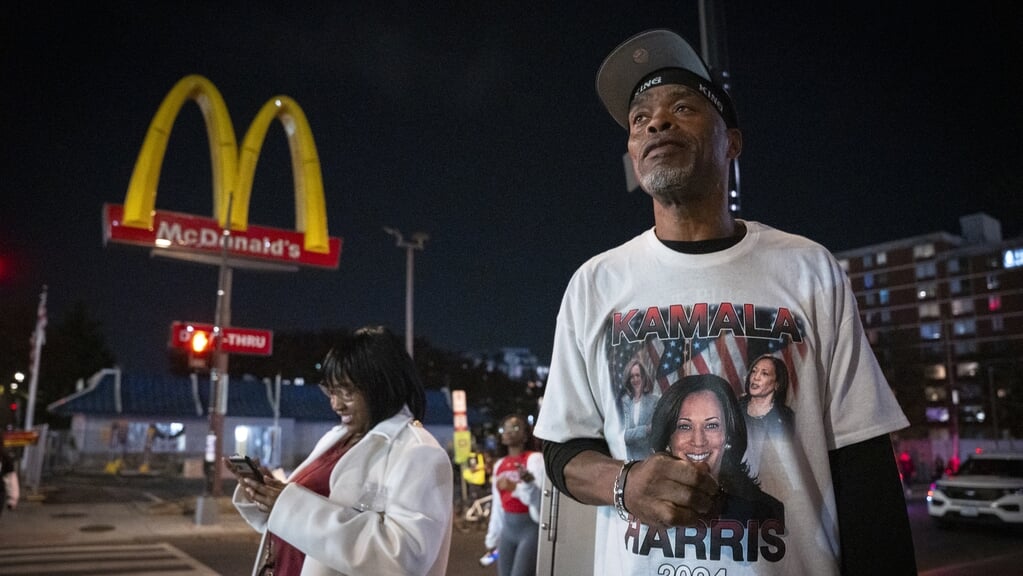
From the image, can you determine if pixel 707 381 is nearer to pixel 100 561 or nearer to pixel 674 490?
pixel 674 490

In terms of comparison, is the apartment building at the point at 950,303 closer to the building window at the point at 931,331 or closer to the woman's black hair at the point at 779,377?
the building window at the point at 931,331

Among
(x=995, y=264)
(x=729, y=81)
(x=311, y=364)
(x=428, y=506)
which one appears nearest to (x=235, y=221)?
(x=729, y=81)

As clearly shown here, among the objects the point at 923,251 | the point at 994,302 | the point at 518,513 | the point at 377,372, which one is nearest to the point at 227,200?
the point at 518,513

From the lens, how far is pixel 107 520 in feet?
56.2

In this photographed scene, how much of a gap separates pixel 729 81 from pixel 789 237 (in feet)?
14.3

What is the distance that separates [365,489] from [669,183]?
5.44 feet

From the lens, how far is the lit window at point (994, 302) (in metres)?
78.5

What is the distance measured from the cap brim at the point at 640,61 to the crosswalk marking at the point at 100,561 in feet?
34.2

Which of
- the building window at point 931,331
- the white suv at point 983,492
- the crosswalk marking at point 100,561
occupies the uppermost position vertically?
the building window at point 931,331

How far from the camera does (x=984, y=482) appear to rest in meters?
15.2

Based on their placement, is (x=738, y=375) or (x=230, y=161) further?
(x=230, y=161)

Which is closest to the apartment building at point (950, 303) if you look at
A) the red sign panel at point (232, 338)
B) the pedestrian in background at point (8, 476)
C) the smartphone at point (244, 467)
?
the red sign panel at point (232, 338)

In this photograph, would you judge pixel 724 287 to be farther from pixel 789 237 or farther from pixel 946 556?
pixel 946 556

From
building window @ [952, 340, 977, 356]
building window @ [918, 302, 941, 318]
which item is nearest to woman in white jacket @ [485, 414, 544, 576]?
building window @ [952, 340, 977, 356]
